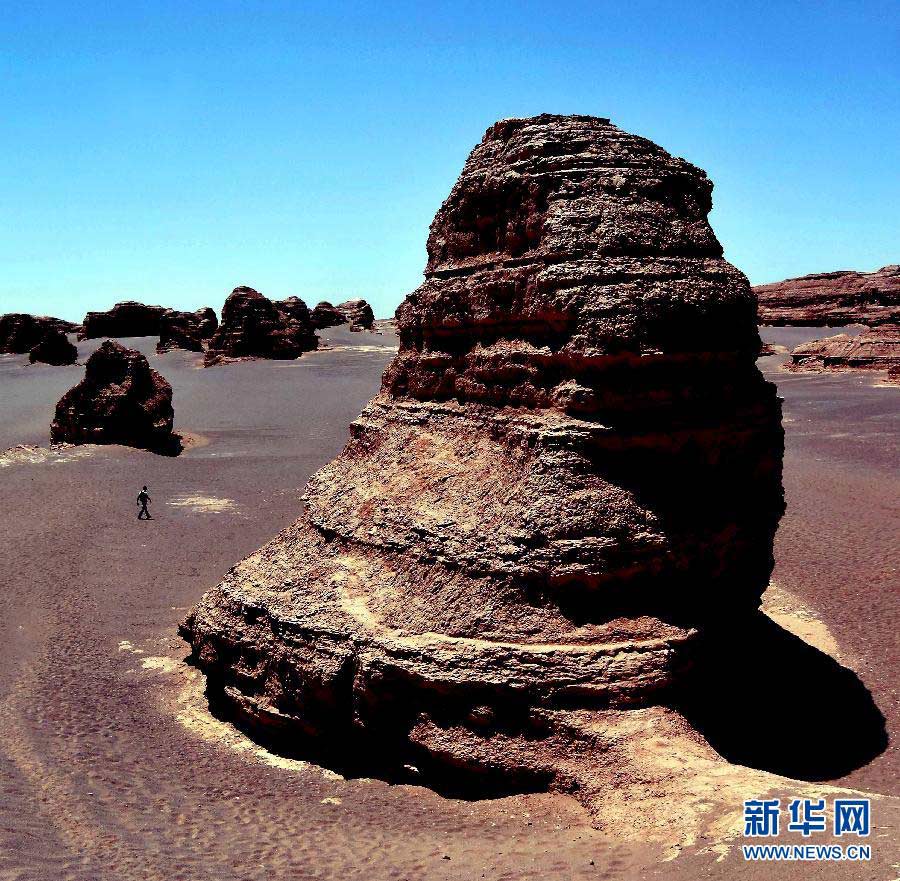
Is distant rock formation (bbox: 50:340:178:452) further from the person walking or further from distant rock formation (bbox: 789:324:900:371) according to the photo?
distant rock formation (bbox: 789:324:900:371)

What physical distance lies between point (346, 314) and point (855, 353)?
49.2 m

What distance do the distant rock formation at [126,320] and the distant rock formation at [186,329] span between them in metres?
8.94

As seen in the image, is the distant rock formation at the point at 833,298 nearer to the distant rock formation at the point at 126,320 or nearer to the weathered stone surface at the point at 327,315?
the weathered stone surface at the point at 327,315

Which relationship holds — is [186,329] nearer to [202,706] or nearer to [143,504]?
[143,504]

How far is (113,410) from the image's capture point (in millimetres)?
29953

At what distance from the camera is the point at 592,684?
8.33m

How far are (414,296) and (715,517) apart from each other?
4.82 m

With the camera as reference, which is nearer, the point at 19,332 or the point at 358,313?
the point at 19,332

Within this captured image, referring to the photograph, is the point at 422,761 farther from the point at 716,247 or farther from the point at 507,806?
the point at 716,247

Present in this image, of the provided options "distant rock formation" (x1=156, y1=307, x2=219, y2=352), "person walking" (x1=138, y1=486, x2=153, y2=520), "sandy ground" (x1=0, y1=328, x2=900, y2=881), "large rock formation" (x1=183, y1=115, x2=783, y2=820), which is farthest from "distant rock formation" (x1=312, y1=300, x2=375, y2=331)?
"large rock formation" (x1=183, y1=115, x2=783, y2=820)

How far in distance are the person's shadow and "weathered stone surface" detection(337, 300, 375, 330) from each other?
229ft

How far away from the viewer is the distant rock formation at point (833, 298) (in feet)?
234

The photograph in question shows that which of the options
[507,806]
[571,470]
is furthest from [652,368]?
[507,806]

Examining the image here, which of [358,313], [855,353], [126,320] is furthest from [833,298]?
[126,320]
